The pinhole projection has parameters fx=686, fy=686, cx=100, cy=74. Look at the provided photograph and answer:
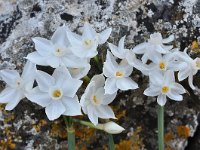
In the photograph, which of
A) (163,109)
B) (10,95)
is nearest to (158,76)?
(163,109)

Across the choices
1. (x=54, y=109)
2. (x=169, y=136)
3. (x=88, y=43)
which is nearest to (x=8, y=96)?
(x=54, y=109)

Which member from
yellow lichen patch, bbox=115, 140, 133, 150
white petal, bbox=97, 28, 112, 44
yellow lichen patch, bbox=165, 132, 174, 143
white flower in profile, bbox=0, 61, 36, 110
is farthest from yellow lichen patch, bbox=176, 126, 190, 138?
white flower in profile, bbox=0, 61, 36, 110

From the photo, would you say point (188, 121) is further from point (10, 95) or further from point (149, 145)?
point (10, 95)

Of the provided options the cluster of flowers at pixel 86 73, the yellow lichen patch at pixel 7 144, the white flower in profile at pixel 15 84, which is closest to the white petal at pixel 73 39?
the cluster of flowers at pixel 86 73

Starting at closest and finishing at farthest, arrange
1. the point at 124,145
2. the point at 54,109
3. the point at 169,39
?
the point at 54,109
the point at 169,39
the point at 124,145

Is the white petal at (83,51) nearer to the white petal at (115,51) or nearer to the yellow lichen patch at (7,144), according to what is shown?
the white petal at (115,51)

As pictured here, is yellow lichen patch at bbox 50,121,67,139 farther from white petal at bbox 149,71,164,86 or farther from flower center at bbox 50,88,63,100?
white petal at bbox 149,71,164,86

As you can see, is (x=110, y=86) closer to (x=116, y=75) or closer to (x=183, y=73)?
(x=116, y=75)
